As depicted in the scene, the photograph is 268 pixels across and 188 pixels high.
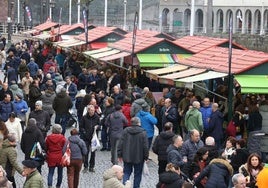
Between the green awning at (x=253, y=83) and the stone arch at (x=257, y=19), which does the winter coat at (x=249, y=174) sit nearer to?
the green awning at (x=253, y=83)

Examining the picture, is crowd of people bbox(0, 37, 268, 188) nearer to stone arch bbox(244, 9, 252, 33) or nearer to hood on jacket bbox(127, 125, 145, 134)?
hood on jacket bbox(127, 125, 145, 134)

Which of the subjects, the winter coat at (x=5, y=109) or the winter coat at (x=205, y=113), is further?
the winter coat at (x=5, y=109)

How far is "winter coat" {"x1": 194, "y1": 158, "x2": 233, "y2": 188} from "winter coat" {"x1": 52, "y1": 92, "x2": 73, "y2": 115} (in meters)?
9.33

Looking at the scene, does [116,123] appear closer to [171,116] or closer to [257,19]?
[171,116]

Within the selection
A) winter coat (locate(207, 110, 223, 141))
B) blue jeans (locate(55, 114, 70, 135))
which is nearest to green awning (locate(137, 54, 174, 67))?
blue jeans (locate(55, 114, 70, 135))

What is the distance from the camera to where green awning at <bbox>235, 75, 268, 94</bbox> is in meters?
20.4

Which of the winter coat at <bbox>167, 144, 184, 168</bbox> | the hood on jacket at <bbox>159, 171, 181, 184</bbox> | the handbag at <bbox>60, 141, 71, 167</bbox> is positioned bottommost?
the handbag at <bbox>60, 141, 71, 167</bbox>

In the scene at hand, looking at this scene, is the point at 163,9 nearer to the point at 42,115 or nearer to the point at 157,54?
the point at 157,54

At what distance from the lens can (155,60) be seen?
92.4ft

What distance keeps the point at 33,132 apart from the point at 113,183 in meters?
4.24

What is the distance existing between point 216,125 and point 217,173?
21.1 ft

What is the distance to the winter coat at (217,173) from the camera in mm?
14500

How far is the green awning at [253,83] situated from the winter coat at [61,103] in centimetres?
455

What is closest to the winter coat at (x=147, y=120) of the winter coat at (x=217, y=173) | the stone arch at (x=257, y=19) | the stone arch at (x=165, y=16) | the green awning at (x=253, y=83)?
the green awning at (x=253, y=83)
